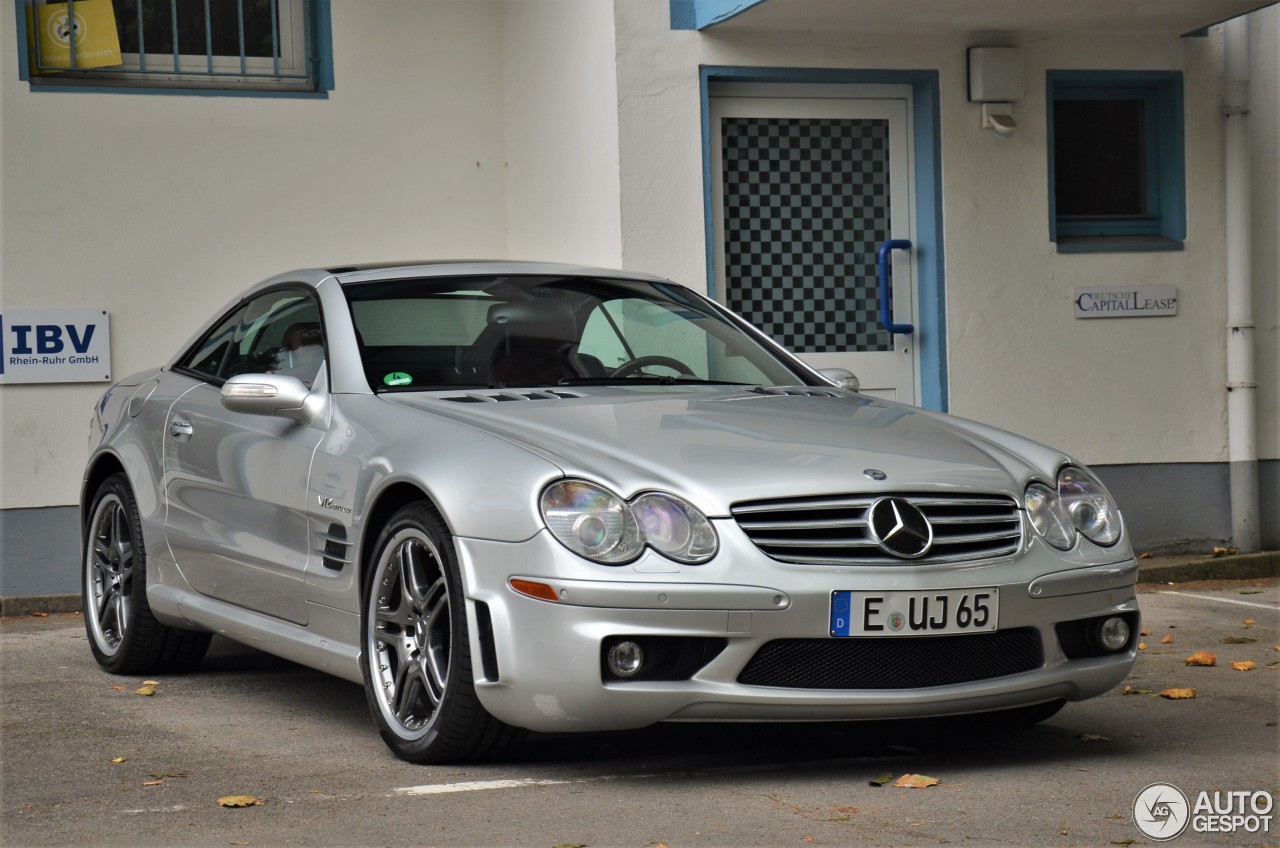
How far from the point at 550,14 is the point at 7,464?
3.83 meters

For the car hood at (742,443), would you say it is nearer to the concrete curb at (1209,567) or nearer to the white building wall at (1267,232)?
the concrete curb at (1209,567)

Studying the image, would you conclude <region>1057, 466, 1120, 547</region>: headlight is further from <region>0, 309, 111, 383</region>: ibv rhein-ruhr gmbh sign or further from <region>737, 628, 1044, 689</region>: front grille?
<region>0, 309, 111, 383</region>: ibv rhein-ruhr gmbh sign

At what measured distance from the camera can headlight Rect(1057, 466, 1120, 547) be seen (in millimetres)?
4789

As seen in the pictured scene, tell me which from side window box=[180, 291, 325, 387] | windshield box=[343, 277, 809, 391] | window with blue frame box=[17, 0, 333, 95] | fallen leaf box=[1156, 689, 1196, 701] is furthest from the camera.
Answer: window with blue frame box=[17, 0, 333, 95]

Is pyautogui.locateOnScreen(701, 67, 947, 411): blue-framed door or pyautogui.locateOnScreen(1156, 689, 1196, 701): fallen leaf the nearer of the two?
pyautogui.locateOnScreen(1156, 689, 1196, 701): fallen leaf

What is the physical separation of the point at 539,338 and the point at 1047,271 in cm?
480

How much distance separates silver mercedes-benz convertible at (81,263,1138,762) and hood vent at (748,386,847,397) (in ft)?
0.08

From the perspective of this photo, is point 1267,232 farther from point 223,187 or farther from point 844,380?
point 223,187

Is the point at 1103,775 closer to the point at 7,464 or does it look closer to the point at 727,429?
the point at 727,429

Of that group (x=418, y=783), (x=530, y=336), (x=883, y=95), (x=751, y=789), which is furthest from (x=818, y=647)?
(x=883, y=95)

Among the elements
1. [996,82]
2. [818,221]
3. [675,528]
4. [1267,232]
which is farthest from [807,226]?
[675,528]

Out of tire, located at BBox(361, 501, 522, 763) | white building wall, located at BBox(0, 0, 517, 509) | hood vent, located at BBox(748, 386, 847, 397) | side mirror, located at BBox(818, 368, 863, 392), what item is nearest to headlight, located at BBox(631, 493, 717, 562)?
tire, located at BBox(361, 501, 522, 763)

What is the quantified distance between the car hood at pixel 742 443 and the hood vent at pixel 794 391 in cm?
11

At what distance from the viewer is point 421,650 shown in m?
4.70
